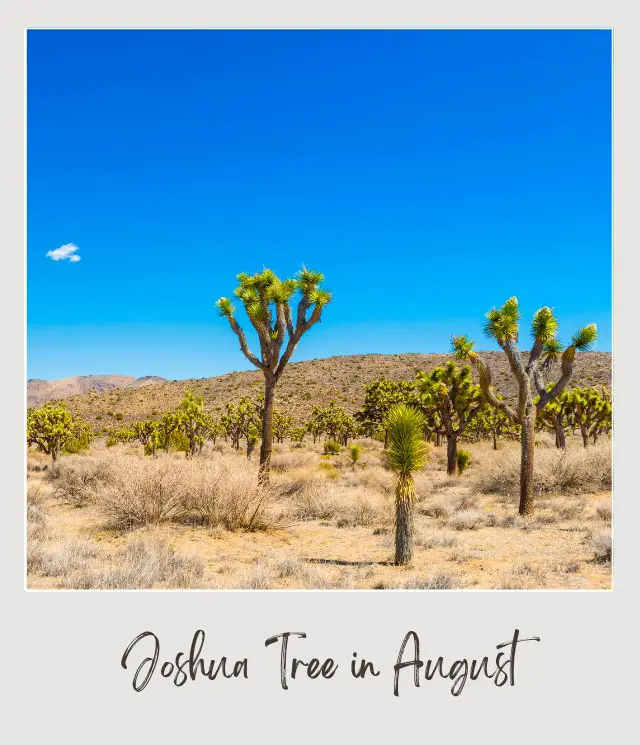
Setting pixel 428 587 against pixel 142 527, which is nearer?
pixel 428 587

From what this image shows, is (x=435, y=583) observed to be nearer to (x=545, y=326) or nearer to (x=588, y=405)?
(x=545, y=326)

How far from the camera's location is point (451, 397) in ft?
70.2

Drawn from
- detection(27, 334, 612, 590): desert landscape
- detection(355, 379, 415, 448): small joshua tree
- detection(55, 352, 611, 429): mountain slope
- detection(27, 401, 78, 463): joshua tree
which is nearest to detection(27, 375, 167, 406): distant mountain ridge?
detection(55, 352, 611, 429): mountain slope

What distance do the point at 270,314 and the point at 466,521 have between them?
21.3 ft

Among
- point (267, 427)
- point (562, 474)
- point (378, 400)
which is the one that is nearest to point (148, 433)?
point (378, 400)

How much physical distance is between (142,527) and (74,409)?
2309 inches

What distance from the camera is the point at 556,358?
525 inches

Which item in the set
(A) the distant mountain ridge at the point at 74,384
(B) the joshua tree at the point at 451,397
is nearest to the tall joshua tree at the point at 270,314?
(B) the joshua tree at the point at 451,397

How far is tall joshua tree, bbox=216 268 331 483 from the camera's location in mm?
13406

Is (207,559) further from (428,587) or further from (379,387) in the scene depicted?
(379,387)

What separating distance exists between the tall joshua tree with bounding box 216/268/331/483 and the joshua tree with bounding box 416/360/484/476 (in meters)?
8.45

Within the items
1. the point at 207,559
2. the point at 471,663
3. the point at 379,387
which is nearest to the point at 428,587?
the point at 471,663

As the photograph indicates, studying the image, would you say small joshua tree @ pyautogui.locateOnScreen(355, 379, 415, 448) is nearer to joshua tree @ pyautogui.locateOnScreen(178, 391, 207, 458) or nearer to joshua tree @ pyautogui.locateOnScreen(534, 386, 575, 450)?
joshua tree @ pyautogui.locateOnScreen(534, 386, 575, 450)

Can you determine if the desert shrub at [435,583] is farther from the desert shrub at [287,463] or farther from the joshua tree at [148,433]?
the joshua tree at [148,433]
